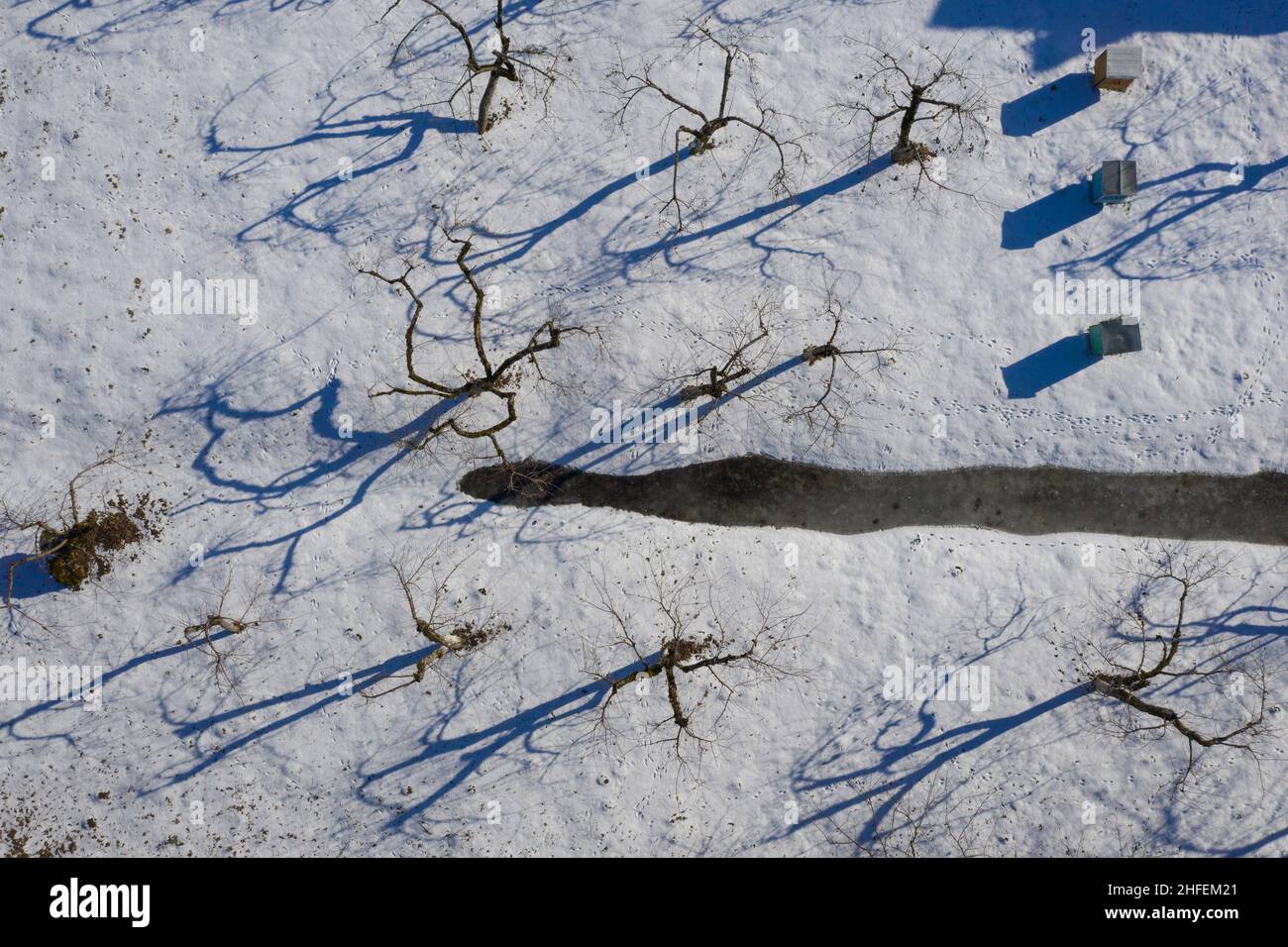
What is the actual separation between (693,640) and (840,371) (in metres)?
4.95

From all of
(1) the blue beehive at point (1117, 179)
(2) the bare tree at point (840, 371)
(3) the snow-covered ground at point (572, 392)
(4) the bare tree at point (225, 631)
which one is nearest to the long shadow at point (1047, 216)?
(3) the snow-covered ground at point (572, 392)

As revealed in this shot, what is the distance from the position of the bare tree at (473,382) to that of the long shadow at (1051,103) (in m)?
7.85

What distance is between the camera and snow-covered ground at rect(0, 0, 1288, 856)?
47.3 ft

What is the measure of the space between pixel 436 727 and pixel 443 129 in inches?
382

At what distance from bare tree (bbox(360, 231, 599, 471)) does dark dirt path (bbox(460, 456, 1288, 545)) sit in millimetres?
852

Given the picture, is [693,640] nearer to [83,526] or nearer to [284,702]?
[284,702]

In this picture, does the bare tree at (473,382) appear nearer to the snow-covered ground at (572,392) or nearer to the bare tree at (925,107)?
the snow-covered ground at (572,392)

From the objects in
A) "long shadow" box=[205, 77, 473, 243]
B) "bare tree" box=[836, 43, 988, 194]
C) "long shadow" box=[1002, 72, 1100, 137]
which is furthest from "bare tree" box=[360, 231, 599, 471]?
"long shadow" box=[1002, 72, 1100, 137]

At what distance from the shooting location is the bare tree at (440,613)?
569 inches

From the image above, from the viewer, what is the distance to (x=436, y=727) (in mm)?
14477

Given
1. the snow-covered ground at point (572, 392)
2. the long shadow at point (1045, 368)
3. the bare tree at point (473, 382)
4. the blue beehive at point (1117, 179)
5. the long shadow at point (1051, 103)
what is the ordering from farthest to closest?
the long shadow at point (1051, 103), the long shadow at point (1045, 368), the snow-covered ground at point (572, 392), the blue beehive at point (1117, 179), the bare tree at point (473, 382)

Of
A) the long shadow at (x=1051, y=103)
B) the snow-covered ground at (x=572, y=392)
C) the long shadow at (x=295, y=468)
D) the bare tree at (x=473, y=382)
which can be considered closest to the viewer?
the bare tree at (x=473, y=382)
